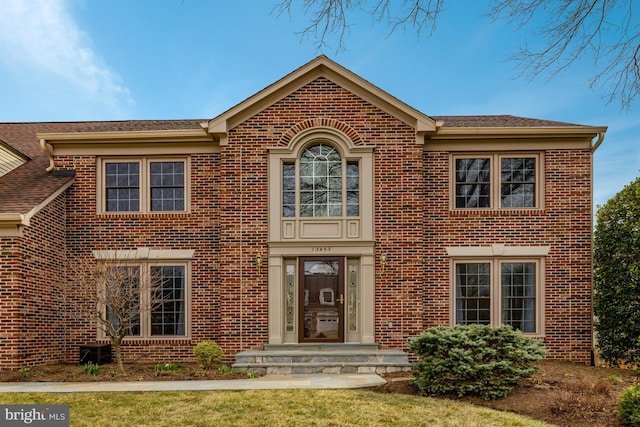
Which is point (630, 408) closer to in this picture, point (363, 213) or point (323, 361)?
point (323, 361)

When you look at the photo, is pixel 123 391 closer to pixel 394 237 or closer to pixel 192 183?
pixel 192 183

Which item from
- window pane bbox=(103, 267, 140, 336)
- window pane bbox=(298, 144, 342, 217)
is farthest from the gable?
window pane bbox=(298, 144, 342, 217)

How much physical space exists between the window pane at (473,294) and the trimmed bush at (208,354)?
19.1 feet

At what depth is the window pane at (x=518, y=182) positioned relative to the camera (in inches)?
503

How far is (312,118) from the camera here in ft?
40.6

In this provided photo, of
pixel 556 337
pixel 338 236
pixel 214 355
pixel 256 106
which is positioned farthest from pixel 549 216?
pixel 214 355

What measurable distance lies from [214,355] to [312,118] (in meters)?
5.93

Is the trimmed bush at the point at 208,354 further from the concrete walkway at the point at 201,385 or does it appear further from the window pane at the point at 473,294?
the window pane at the point at 473,294

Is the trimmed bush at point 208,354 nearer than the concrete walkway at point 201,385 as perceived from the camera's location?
No

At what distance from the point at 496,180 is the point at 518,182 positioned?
553 millimetres

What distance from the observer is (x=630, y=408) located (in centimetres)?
651

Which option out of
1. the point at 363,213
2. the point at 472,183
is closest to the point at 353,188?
the point at 363,213

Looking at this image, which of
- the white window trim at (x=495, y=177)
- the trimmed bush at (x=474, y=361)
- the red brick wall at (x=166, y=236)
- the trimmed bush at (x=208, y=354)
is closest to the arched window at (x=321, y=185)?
the red brick wall at (x=166, y=236)

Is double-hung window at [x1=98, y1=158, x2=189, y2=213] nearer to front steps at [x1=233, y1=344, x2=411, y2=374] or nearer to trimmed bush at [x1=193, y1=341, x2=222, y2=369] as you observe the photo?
trimmed bush at [x1=193, y1=341, x2=222, y2=369]
